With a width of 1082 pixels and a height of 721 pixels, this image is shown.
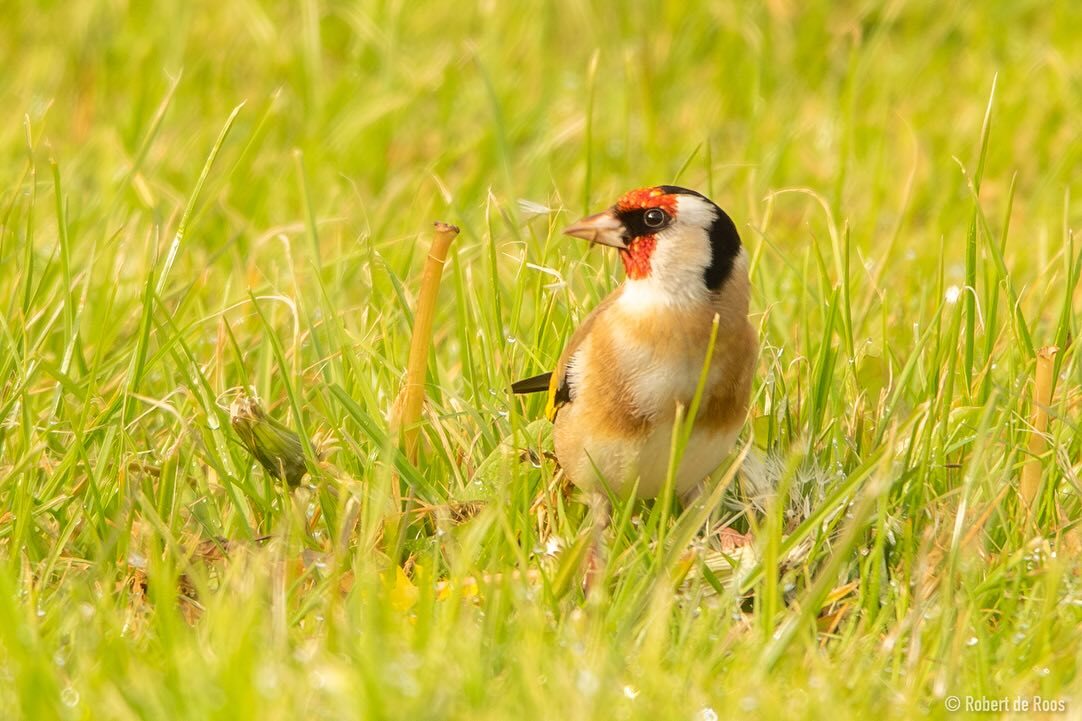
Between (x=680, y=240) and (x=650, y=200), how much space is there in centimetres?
10

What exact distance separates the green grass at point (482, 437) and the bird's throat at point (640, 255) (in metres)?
0.38

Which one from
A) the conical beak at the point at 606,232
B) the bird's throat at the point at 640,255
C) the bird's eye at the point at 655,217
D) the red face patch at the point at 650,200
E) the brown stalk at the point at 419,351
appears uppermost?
the red face patch at the point at 650,200

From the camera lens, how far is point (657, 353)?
3062mm

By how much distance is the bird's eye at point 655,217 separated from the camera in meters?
3.16

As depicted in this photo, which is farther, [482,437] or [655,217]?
[482,437]

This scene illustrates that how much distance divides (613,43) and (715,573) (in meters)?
3.99

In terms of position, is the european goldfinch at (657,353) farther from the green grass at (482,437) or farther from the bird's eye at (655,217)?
the green grass at (482,437)

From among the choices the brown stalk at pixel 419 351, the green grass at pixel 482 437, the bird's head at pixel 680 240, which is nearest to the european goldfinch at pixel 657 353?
the bird's head at pixel 680 240

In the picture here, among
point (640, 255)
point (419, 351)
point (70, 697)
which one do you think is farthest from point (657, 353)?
point (70, 697)

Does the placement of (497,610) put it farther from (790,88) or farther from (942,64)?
(942,64)

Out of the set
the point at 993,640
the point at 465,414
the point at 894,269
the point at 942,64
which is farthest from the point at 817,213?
the point at 993,640

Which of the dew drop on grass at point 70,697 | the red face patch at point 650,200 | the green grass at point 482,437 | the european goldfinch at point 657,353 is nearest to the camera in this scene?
the dew drop on grass at point 70,697

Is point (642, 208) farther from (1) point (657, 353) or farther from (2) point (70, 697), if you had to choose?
(2) point (70, 697)

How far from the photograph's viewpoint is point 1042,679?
2584 millimetres
